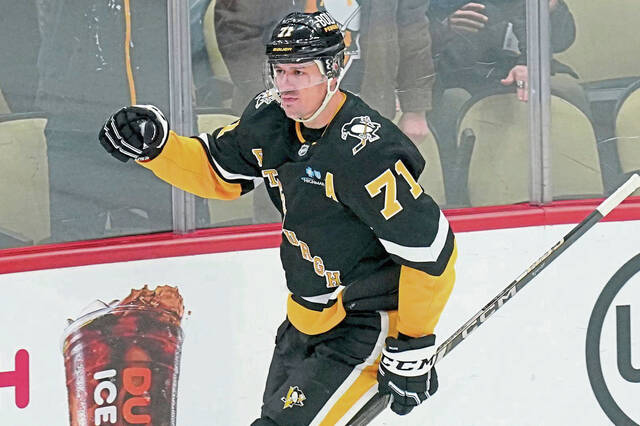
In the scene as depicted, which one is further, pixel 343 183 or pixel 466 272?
pixel 466 272

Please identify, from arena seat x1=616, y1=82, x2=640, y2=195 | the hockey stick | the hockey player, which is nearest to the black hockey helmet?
the hockey player

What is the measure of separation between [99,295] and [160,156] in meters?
0.54

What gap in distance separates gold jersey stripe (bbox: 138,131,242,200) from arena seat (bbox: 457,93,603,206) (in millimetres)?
809

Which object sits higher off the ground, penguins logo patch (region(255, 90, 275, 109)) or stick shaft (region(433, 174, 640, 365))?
penguins logo patch (region(255, 90, 275, 109))

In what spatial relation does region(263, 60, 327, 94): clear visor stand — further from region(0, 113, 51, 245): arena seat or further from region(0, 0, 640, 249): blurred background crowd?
region(0, 113, 51, 245): arena seat

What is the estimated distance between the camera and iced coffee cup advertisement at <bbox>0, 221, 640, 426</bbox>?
116 inches

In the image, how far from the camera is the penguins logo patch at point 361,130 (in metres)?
2.41

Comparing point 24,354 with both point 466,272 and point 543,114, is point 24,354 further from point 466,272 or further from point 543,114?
point 543,114

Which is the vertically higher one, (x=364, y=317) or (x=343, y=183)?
(x=343, y=183)

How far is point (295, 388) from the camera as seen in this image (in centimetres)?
250

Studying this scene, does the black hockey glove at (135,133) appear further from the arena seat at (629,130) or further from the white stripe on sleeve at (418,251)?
the arena seat at (629,130)

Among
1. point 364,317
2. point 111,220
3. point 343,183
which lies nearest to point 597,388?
point 364,317

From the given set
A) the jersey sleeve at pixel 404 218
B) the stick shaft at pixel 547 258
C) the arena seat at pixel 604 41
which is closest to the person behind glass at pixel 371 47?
the arena seat at pixel 604 41

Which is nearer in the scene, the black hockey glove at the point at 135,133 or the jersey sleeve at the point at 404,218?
the jersey sleeve at the point at 404,218
